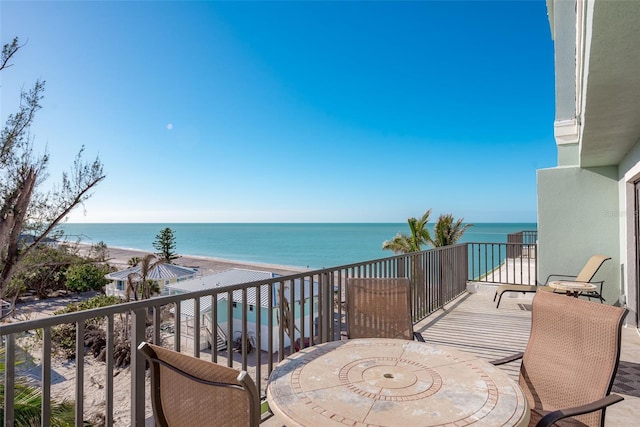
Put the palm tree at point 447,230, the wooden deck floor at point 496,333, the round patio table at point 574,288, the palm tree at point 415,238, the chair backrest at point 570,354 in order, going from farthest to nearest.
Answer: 1. the palm tree at point 447,230
2. the palm tree at point 415,238
3. the round patio table at point 574,288
4. the wooden deck floor at point 496,333
5. the chair backrest at point 570,354

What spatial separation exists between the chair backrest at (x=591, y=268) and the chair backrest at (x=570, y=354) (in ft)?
13.5

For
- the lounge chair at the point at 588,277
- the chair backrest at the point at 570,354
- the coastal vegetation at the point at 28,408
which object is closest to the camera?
the chair backrest at the point at 570,354

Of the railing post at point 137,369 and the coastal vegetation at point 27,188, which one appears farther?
the coastal vegetation at point 27,188

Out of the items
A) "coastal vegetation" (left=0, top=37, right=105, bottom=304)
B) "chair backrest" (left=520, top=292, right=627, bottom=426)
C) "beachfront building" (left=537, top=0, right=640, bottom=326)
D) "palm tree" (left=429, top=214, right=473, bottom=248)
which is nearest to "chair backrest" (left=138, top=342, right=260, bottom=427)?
"chair backrest" (left=520, top=292, right=627, bottom=426)

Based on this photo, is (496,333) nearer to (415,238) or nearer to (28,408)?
(28,408)

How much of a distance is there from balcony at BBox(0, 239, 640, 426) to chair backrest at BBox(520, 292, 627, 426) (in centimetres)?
98

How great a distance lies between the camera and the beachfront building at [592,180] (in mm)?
3104

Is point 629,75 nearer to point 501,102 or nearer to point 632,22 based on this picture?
point 632,22

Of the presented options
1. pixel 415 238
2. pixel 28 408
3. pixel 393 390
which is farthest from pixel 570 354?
pixel 415 238

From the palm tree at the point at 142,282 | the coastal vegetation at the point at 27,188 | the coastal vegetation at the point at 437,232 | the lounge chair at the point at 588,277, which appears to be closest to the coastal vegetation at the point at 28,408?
the lounge chair at the point at 588,277

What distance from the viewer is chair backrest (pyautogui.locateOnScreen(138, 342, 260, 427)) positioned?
102cm

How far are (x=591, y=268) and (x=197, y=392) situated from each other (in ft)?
20.5

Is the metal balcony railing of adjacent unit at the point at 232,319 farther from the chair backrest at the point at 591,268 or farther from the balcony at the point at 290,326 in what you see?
the chair backrest at the point at 591,268

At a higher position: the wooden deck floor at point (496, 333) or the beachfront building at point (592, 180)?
the beachfront building at point (592, 180)
